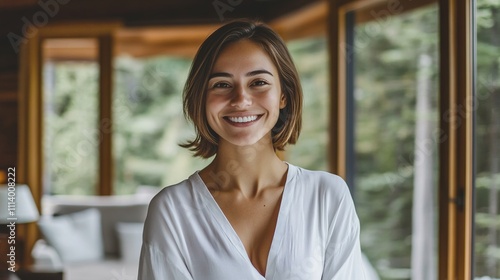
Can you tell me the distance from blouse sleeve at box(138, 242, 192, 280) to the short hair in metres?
0.25

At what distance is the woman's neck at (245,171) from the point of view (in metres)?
1.33

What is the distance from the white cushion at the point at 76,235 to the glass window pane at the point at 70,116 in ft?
3.70

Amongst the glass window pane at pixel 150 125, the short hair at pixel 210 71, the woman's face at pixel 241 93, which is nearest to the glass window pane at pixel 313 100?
the glass window pane at pixel 150 125

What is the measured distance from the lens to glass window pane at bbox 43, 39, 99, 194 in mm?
6191

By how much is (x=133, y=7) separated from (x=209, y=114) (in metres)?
5.29

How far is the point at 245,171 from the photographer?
1346 mm

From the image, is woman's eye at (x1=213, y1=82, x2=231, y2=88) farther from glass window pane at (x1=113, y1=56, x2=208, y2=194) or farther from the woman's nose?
glass window pane at (x1=113, y1=56, x2=208, y2=194)

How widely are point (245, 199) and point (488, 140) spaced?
192 cm

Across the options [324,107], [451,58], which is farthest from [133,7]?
[451,58]

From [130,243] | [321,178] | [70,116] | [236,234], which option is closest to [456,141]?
[321,178]

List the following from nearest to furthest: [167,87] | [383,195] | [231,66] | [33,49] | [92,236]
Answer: [231,66] → [383,195] → [92,236] → [33,49] → [167,87]

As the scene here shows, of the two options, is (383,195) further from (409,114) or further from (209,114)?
(209,114)

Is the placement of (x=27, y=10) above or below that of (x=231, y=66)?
above

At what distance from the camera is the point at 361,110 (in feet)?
14.5
